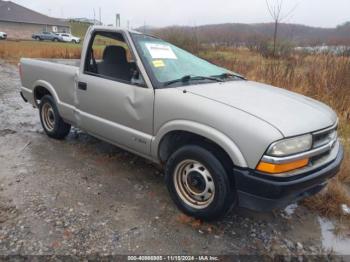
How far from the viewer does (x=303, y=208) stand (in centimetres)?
349

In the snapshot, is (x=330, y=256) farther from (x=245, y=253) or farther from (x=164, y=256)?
(x=164, y=256)

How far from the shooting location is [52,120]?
5164mm

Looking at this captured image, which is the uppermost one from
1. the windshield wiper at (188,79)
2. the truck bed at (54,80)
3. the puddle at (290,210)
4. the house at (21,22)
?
the house at (21,22)

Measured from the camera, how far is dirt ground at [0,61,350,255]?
273cm

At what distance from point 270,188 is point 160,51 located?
2003 millimetres

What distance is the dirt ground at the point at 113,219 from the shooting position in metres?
2.73

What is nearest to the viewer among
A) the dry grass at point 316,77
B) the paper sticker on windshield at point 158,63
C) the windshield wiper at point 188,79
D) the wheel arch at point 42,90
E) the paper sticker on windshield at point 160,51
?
the windshield wiper at point 188,79

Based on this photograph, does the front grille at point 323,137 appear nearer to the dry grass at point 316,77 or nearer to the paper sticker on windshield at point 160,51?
the dry grass at point 316,77

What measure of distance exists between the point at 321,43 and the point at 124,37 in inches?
257

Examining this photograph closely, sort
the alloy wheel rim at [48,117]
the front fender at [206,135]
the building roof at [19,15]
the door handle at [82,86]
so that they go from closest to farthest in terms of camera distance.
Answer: the front fender at [206,135]
the door handle at [82,86]
the alloy wheel rim at [48,117]
the building roof at [19,15]

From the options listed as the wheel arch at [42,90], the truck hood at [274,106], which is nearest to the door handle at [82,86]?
the wheel arch at [42,90]

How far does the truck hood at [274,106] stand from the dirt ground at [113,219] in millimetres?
1038

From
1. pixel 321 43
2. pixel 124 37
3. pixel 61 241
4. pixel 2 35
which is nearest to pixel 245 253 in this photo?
pixel 61 241

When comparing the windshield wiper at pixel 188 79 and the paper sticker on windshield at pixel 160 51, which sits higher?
the paper sticker on windshield at pixel 160 51
